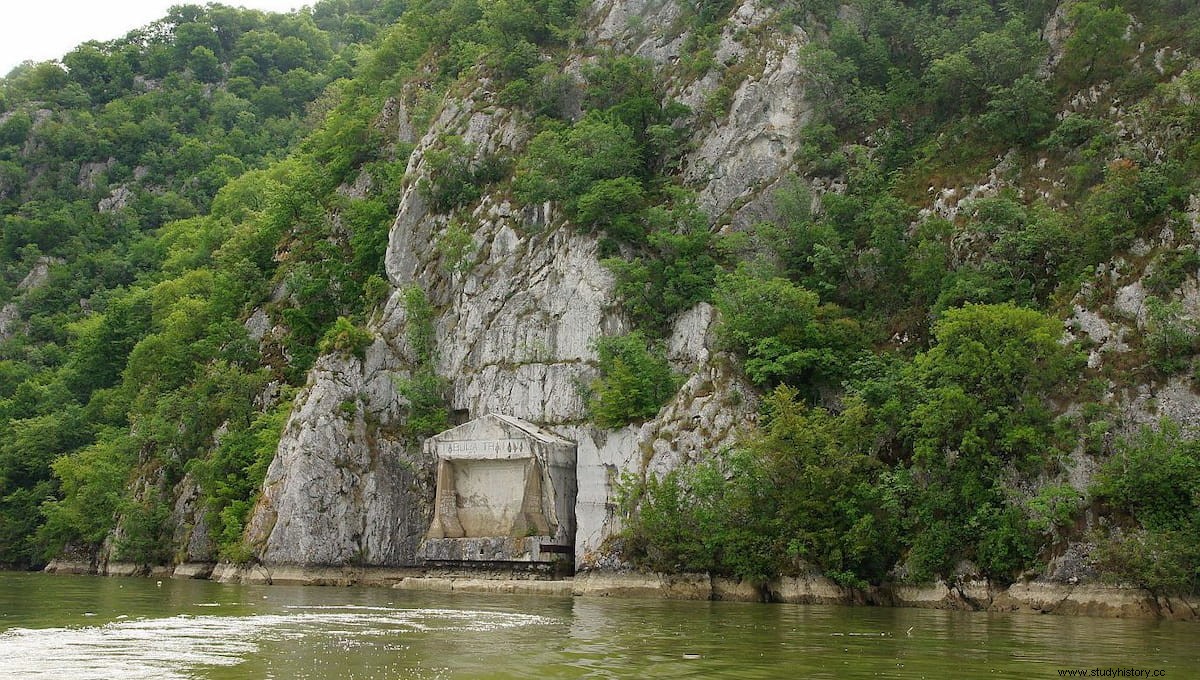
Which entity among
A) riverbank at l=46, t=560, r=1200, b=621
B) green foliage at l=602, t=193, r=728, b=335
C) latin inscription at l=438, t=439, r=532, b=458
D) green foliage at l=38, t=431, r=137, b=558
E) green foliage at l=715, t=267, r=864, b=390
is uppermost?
green foliage at l=602, t=193, r=728, b=335

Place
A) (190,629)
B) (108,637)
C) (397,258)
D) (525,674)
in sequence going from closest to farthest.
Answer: (525,674), (108,637), (190,629), (397,258)

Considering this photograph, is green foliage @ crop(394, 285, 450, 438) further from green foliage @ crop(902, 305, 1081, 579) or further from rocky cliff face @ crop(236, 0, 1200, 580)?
green foliage @ crop(902, 305, 1081, 579)

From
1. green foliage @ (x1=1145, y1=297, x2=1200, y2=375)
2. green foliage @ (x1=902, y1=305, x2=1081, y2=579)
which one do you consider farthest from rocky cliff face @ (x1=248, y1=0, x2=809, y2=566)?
green foliage @ (x1=1145, y1=297, x2=1200, y2=375)

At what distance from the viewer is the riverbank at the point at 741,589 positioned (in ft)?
90.9

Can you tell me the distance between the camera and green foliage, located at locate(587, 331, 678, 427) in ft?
131

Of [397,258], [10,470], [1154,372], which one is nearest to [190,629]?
[1154,372]

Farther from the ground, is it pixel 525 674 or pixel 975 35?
pixel 975 35

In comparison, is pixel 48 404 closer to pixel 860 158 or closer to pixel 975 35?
pixel 860 158

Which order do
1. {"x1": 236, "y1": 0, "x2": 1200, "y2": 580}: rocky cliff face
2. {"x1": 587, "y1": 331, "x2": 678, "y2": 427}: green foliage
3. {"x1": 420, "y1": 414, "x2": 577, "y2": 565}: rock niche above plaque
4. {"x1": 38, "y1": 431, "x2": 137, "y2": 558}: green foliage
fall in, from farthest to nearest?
{"x1": 38, "y1": 431, "x2": 137, "y2": 558}: green foliage
{"x1": 420, "y1": 414, "x2": 577, "y2": 565}: rock niche above plaque
{"x1": 587, "y1": 331, "x2": 678, "y2": 427}: green foliage
{"x1": 236, "y1": 0, "x2": 1200, "y2": 580}: rocky cliff face

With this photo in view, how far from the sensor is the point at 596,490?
1565 inches

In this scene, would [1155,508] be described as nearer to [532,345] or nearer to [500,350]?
[532,345]

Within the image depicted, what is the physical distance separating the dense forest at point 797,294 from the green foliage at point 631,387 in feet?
0.45

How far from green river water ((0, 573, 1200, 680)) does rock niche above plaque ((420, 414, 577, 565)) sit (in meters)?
10.4

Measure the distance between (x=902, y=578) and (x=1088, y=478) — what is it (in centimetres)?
586
